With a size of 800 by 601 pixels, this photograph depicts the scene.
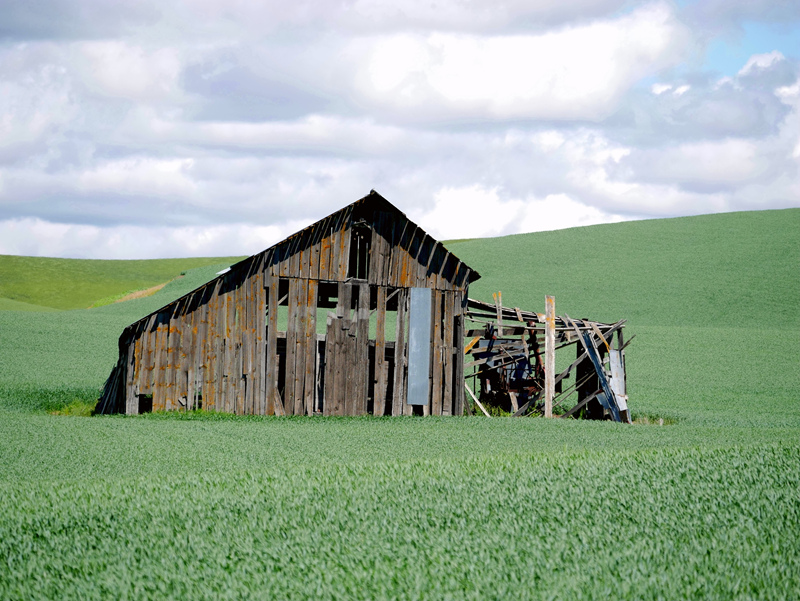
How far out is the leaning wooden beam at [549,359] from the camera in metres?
21.4

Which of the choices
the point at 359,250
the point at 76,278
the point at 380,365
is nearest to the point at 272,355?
the point at 380,365

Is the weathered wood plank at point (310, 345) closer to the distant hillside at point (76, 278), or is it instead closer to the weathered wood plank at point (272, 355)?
the weathered wood plank at point (272, 355)

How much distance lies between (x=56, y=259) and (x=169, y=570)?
103 metres

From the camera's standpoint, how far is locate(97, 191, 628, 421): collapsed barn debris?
63.7 ft

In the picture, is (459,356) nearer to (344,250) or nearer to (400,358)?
(400,358)

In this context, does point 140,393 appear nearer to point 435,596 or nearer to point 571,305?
point 435,596

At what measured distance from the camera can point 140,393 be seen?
19.2 meters

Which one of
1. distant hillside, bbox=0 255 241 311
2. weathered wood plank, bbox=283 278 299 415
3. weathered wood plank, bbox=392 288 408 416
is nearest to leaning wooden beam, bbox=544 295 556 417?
weathered wood plank, bbox=392 288 408 416

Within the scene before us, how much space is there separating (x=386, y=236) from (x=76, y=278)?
77.2 m

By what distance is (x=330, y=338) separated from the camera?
20156 millimetres

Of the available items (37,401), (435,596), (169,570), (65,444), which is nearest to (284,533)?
(169,570)

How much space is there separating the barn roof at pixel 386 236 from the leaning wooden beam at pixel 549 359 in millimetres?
2352

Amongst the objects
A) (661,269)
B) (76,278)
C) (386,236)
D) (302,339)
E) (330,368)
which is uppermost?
(76,278)

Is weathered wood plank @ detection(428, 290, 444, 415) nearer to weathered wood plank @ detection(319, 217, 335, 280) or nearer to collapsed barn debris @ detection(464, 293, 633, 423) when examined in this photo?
collapsed barn debris @ detection(464, 293, 633, 423)
